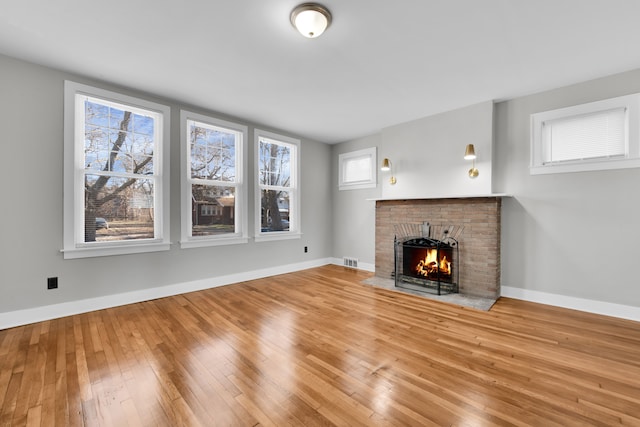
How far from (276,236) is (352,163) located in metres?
2.23

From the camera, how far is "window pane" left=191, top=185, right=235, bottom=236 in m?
4.02

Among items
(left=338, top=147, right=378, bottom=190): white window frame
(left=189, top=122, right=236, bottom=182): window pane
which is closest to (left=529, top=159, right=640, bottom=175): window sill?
(left=338, top=147, right=378, bottom=190): white window frame

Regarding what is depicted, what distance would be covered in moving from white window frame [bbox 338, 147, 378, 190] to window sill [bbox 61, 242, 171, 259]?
3515 millimetres

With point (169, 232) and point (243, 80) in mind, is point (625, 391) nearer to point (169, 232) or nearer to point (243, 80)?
point (243, 80)

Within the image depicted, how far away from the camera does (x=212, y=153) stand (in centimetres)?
418

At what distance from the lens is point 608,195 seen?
3.02 meters

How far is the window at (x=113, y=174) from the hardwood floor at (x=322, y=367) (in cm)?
89

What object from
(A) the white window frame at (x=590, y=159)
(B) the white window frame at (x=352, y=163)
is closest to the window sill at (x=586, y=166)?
(A) the white window frame at (x=590, y=159)

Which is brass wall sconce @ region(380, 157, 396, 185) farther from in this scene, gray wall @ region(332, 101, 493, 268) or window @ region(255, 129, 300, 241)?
window @ region(255, 129, 300, 241)

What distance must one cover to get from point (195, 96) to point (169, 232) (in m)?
1.89

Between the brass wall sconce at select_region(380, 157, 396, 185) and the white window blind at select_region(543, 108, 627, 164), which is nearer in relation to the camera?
the white window blind at select_region(543, 108, 627, 164)

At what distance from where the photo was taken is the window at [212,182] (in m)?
3.88

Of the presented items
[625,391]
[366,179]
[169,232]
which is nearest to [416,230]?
[366,179]

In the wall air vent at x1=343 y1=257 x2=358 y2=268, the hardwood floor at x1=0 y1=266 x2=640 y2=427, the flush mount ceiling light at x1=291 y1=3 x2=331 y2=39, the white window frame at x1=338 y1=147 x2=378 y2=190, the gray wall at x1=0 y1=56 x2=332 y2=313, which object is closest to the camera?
the hardwood floor at x1=0 y1=266 x2=640 y2=427
